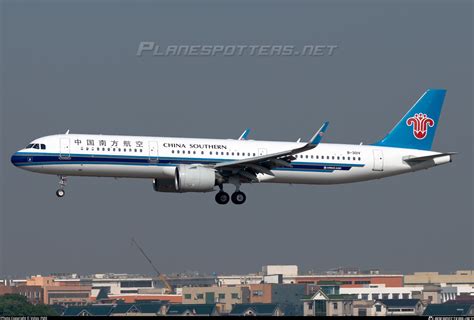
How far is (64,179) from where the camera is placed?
72.8m

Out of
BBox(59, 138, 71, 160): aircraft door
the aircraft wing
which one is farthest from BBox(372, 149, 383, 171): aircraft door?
BBox(59, 138, 71, 160): aircraft door

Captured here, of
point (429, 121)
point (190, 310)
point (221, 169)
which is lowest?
point (190, 310)

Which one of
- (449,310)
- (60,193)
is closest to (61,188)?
(60,193)

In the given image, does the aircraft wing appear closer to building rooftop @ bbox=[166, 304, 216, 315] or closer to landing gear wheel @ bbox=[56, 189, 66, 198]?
landing gear wheel @ bbox=[56, 189, 66, 198]

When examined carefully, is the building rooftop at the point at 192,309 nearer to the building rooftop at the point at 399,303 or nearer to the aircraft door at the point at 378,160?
the building rooftop at the point at 399,303

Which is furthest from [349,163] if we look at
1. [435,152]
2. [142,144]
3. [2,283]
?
[2,283]

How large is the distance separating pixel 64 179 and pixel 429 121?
24.7m

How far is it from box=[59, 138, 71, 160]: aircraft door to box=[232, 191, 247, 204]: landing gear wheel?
10.6 meters

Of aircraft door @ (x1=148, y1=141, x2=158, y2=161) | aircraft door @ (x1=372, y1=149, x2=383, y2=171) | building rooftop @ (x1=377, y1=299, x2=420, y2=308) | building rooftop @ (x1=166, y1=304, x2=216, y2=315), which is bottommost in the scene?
building rooftop @ (x1=166, y1=304, x2=216, y2=315)

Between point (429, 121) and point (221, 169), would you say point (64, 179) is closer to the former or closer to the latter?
A: point (221, 169)

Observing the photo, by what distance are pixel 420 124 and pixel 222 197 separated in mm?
14894

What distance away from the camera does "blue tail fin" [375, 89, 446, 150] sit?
3142 inches

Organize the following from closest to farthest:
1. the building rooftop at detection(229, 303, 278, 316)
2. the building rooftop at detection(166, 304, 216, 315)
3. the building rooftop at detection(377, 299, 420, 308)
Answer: the building rooftop at detection(166, 304, 216, 315) → the building rooftop at detection(229, 303, 278, 316) → the building rooftop at detection(377, 299, 420, 308)

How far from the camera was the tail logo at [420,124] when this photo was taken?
265 ft
